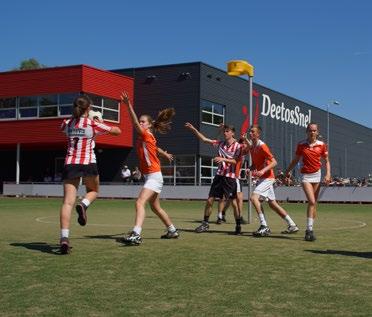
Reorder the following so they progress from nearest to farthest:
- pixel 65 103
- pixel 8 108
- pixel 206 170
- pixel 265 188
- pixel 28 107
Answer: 1. pixel 265 188
2. pixel 65 103
3. pixel 28 107
4. pixel 8 108
5. pixel 206 170

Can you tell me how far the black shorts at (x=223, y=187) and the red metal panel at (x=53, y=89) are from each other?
2532cm

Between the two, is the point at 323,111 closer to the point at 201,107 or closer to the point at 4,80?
the point at 201,107

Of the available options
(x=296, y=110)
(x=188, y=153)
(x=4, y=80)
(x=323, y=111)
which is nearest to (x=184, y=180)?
(x=188, y=153)

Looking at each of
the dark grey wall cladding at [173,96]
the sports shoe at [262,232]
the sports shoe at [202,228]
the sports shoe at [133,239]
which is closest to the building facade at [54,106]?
the dark grey wall cladding at [173,96]

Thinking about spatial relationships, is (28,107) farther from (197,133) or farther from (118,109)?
(197,133)

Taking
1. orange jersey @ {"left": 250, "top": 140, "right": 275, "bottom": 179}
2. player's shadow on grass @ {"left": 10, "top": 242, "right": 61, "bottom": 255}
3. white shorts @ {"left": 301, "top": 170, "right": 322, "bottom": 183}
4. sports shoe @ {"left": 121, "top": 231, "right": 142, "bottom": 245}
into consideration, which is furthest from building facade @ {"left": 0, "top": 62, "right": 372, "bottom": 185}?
sports shoe @ {"left": 121, "top": 231, "right": 142, "bottom": 245}

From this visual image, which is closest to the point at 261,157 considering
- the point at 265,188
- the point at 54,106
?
the point at 265,188

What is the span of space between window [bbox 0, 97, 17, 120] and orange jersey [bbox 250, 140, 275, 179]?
103ft

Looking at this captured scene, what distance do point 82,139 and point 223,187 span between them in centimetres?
430

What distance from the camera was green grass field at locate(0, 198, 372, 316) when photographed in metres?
4.74

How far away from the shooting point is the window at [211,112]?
40.4 m

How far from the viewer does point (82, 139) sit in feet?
26.7

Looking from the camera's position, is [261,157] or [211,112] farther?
[211,112]

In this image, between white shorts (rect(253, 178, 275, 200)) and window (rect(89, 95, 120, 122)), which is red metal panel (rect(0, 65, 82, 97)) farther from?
white shorts (rect(253, 178, 275, 200))
